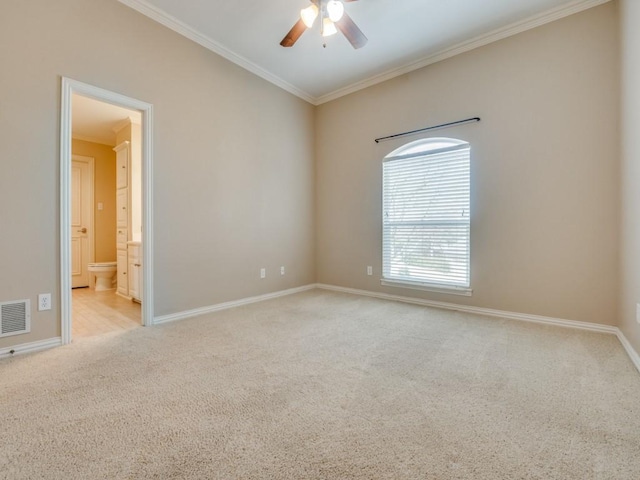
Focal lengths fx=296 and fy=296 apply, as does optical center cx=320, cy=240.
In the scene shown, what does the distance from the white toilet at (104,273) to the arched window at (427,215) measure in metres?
4.50

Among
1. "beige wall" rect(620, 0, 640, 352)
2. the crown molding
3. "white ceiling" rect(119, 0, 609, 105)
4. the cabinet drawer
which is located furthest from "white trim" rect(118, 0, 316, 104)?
"beige wall" rect(620, 0, 640, 352)

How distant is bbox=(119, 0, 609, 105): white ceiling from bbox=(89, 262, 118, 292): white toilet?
385 cm

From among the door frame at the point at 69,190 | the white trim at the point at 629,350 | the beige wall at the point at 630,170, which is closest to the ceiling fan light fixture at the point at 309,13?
the door frame at the point at 69,190

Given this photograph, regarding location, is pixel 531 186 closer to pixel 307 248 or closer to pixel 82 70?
pixel 307 248

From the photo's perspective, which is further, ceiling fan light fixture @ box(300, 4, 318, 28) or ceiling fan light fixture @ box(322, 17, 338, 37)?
ceiling fan light fixture @ box(322, 17, 338, 37)

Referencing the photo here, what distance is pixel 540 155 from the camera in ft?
9.66

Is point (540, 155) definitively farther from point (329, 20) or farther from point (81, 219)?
point (81, 219)

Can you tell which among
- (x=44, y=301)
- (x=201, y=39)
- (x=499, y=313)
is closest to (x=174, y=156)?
(x=201, y=39)

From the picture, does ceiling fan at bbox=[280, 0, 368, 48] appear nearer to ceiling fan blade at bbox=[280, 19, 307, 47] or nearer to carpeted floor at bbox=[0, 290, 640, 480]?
ceiling fan blade at bbox=[280, 19, 307, 47]

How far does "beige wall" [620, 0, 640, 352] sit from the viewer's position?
206cm

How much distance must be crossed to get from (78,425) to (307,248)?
11.7 feet

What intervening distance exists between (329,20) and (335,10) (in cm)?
17

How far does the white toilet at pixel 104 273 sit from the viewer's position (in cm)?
491

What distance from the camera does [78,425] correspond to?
139 cm
